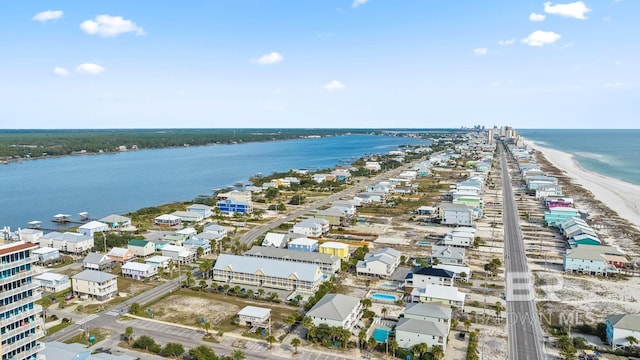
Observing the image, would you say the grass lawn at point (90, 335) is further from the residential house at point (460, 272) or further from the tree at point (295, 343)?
the residential house at point (460, 272)

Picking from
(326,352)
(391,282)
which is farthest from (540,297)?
(326,352)

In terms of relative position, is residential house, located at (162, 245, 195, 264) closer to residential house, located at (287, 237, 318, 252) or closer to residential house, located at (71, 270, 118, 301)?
residential house, located at (71, 270, 118, 301)

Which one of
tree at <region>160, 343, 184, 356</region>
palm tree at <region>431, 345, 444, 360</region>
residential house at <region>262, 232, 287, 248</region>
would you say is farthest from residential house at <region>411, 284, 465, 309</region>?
residential house at <region>262, 232, 287, 248</region>

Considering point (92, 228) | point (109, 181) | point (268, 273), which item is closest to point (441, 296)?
point (268, 273)

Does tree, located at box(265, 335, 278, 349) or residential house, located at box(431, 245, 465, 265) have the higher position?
residential house, located at box(431, 245, 465, 265)

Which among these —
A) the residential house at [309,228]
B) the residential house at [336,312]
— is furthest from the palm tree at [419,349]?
the residential house at [309,228]

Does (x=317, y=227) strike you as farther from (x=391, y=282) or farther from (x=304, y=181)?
(x=304, y=181)

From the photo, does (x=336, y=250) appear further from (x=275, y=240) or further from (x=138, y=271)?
(x=138, y=271)
